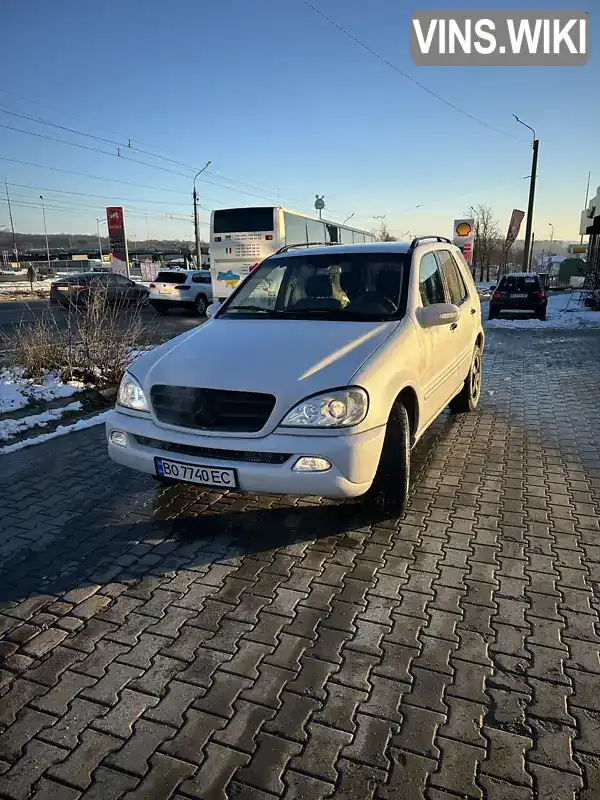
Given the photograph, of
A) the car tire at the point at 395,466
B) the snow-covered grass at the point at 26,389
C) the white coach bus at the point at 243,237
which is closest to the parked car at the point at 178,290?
the white coach bus at the point at 243,237

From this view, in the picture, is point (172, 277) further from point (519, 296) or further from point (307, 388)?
point (307, 388)

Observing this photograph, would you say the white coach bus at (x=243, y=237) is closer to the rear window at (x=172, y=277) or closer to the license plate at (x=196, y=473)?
the rear window at (x=172, y=277)

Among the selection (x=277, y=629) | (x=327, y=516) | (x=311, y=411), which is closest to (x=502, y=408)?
(x=327, y=516)

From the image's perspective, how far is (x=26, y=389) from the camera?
24.1 ft

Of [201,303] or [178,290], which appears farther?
[201,303]

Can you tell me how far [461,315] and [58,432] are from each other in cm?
445

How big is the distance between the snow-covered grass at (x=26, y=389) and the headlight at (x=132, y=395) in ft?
12.1

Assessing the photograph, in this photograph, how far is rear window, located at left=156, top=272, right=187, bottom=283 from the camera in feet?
69.3

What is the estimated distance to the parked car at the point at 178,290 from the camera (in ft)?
68.9

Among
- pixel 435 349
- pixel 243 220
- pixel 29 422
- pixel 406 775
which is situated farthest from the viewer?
pixel 243 220

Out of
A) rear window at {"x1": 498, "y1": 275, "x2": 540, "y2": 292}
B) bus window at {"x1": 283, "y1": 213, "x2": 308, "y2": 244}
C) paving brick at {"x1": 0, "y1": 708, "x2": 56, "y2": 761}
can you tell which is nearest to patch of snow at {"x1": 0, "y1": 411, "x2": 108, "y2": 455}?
paving brick at {"x1": 0, "y1": 708, "x2": 56, "y2": 761}

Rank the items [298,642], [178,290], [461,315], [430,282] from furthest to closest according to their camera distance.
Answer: [178,290]
[461,315]
[430,282]
[298,642]

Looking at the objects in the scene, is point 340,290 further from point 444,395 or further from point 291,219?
point 291,219

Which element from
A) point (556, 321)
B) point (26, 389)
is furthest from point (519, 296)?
point (26, 389)
